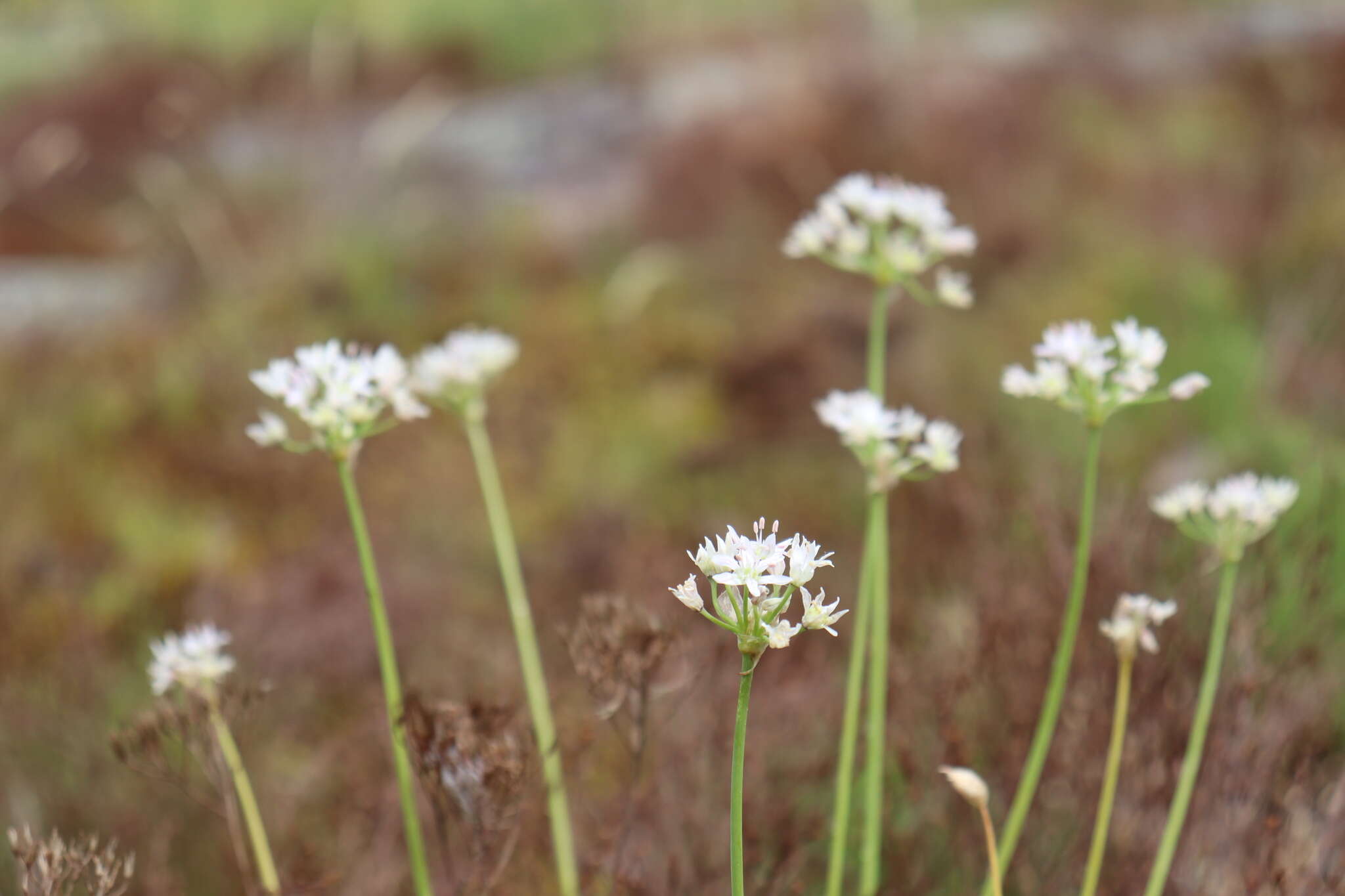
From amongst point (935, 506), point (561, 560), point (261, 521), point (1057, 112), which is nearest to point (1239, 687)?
point (935, 506)

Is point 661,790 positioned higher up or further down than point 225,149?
further down

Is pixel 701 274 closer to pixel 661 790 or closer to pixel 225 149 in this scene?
pixel 661 790

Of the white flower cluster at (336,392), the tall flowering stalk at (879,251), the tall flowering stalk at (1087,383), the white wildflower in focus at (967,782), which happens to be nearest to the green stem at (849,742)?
the tall flowering stalk at (879,251)

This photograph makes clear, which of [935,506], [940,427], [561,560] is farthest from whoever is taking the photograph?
[561,560]

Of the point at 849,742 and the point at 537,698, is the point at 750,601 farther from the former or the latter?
the point at 537,698

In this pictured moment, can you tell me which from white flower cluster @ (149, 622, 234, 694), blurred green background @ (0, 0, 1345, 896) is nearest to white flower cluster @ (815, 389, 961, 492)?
blurred green background @ (0, 0, 1345, 896)

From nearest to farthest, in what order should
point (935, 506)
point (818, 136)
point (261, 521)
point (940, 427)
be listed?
point (940, 427) < point (935, 506) < point (261, 521) < point (818, 136)

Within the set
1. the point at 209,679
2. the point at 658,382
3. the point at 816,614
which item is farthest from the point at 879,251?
the point at 658,382
